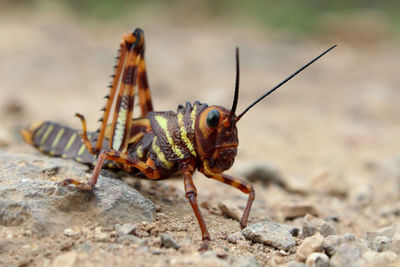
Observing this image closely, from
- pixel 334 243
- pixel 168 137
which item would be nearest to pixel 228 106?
pixel 168 137

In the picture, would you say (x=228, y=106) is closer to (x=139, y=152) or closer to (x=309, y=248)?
(x=139, y=152)

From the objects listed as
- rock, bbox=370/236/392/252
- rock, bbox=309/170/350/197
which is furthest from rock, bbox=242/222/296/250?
rock, bbox=309/170/350/197

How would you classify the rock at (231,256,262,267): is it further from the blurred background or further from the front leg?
the blurred background

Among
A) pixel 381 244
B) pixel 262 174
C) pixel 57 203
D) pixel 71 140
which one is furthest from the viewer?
pixel 262 174

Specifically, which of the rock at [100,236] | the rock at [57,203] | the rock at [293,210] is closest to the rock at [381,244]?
the rock at [293,210]

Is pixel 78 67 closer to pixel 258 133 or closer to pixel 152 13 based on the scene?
pixel 258 133

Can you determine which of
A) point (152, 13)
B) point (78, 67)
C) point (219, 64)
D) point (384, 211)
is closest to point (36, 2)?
point (152, 13)
